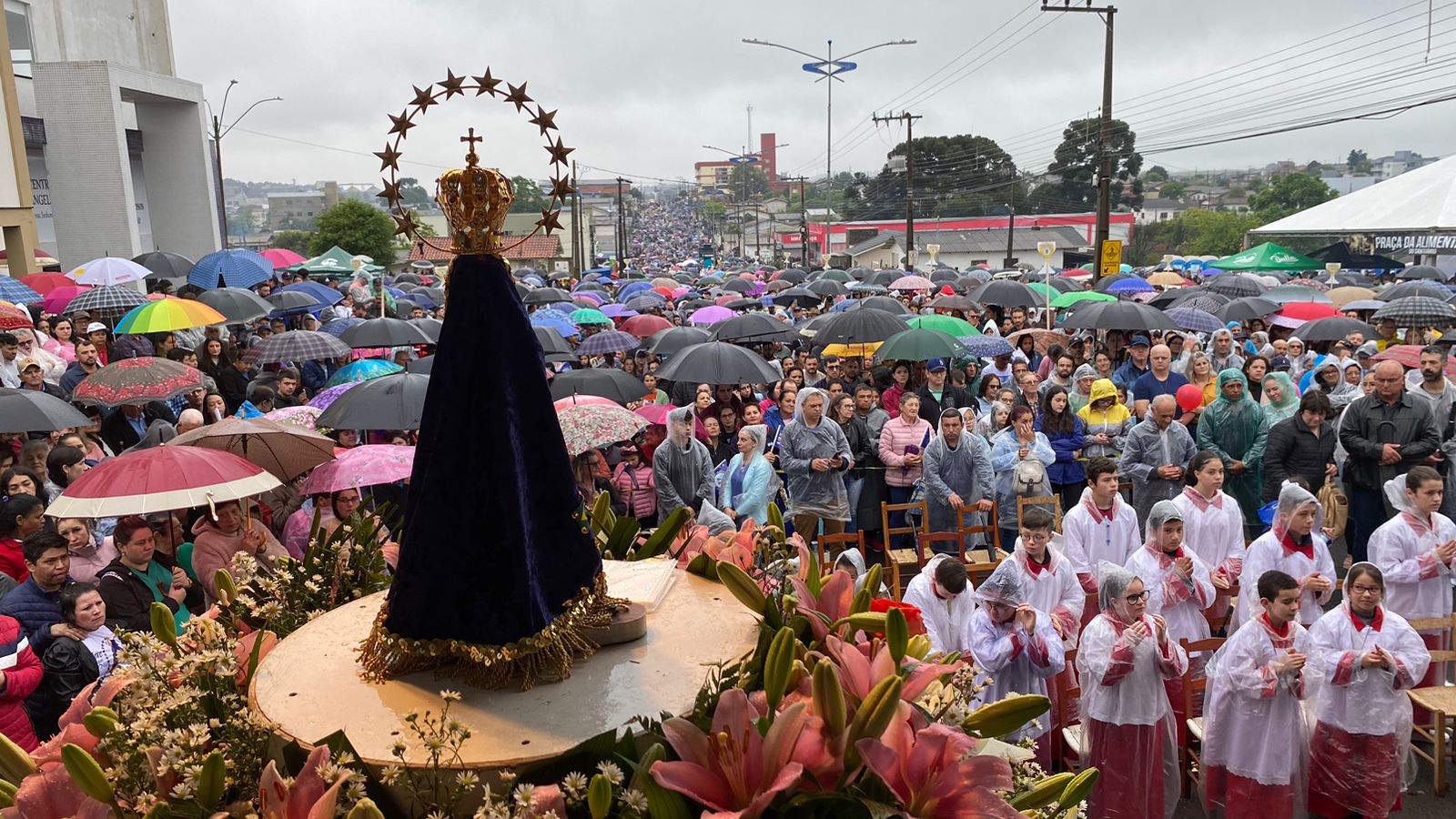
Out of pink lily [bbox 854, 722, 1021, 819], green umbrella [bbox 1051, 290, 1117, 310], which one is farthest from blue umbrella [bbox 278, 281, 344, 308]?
pink lily [bbox 854, 722, 1021, 819]

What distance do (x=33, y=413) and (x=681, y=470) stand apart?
502 cm

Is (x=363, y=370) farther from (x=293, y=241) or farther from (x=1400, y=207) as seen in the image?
(x=293, y=241)

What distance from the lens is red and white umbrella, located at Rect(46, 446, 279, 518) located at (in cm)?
549

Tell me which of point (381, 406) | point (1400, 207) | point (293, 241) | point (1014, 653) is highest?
point (293, 241)

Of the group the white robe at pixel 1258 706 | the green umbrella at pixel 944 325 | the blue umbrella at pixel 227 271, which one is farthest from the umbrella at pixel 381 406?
the blue umbrella at pixel 227 271

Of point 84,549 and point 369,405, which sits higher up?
point 369,405

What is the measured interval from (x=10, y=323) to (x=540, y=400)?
1205cm

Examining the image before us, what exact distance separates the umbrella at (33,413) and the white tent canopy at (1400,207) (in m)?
19.8

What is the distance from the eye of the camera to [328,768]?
1910 mm

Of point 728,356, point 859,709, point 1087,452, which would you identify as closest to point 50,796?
point 859,709

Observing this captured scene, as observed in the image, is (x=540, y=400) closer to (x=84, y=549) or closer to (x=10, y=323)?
(x=84, y=549)

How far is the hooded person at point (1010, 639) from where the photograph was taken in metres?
5.93

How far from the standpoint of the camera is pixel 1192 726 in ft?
20.6

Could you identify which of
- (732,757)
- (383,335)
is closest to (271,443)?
(383,335)
